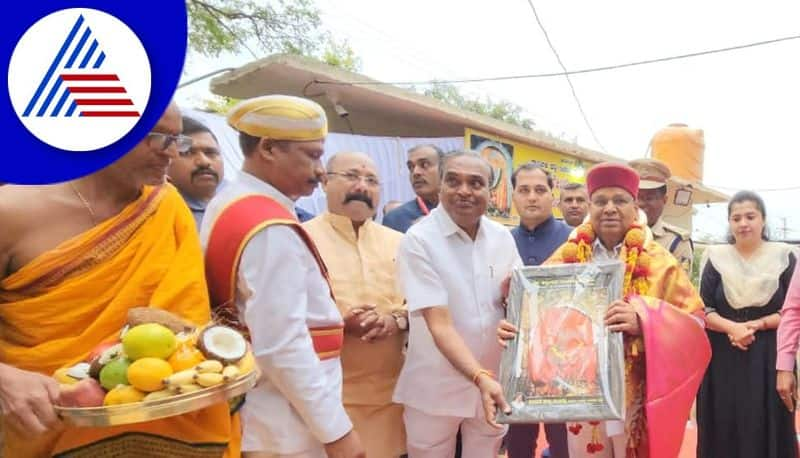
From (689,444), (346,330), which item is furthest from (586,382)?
(689,444)

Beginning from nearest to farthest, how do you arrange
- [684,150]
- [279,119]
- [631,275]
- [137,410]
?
[137,410] < [279,119] < [631,275] < [684,150]

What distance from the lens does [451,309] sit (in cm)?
263

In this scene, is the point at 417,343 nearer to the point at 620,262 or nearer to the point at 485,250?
the point at 485,250

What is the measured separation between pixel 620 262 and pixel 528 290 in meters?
0.39

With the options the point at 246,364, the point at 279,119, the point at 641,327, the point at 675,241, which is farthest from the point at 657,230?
the point at 246,364

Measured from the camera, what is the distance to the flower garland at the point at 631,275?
2426mm

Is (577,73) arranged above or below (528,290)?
above

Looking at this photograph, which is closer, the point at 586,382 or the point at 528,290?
the point at 586,382

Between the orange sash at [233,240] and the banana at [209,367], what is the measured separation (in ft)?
1.51

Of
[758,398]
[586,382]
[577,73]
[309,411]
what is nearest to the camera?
[309,411]

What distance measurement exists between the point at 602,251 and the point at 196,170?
2.03 metres

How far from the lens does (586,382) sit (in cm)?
218

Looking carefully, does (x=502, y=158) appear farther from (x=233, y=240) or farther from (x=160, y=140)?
(x=160, y=140)

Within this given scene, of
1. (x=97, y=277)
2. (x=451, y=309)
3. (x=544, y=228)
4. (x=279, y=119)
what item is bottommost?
(x=451, y=309)
